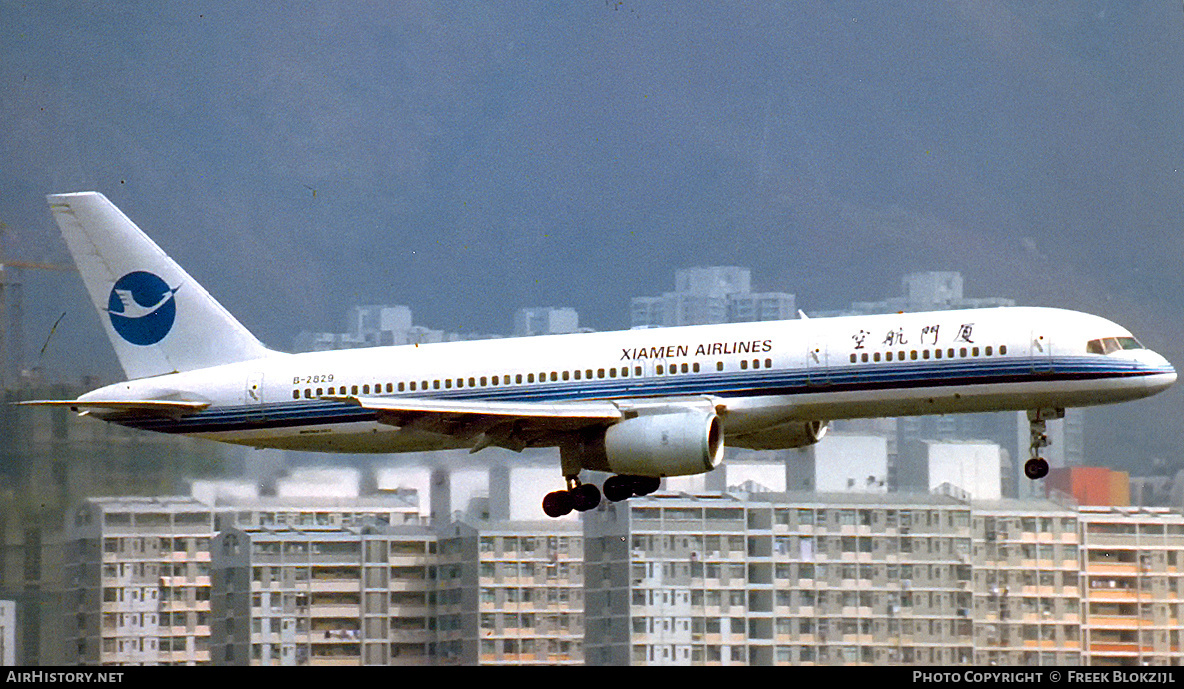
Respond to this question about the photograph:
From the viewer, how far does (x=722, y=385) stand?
3494cm

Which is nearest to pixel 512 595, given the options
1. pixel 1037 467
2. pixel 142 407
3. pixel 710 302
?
pixel 142 407

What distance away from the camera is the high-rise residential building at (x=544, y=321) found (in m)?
71.6

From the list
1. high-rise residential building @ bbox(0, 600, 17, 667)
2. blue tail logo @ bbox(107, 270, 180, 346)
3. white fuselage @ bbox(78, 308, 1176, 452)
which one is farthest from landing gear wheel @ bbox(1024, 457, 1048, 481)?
high-rise residential building @ bbox(0, 600, 17, 667)

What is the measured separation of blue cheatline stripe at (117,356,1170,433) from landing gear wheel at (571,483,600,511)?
2570 millimetres

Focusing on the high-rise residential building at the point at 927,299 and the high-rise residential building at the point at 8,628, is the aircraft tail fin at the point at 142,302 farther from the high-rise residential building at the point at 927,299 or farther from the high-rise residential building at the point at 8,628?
the high-rise residential building at the point at 927,299

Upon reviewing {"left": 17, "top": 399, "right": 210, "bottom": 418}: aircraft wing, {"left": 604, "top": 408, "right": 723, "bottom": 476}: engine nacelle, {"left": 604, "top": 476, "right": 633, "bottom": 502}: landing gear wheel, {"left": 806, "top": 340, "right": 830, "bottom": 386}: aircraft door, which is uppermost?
{"left": 806, "top": 340, "right": 830, "bottom": 386}: aircraft door

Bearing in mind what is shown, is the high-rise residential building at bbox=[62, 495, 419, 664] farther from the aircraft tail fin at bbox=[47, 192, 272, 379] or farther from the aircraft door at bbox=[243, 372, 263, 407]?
the aircraft door at bbox=[243, 372, 263, 407]

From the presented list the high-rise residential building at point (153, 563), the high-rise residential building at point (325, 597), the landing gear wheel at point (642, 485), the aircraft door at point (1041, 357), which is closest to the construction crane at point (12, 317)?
the high-rise residential building at point (153, 563)

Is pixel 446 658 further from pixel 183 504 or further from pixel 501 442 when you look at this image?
pixel 501 442

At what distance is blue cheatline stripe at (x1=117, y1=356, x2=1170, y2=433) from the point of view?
33.8 metres

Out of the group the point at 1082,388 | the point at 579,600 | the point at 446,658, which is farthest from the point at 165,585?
the point at 1082,388

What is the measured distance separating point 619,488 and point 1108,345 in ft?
38.7

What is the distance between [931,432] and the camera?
59.1 metres

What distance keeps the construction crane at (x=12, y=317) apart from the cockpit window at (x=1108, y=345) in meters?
34.9
